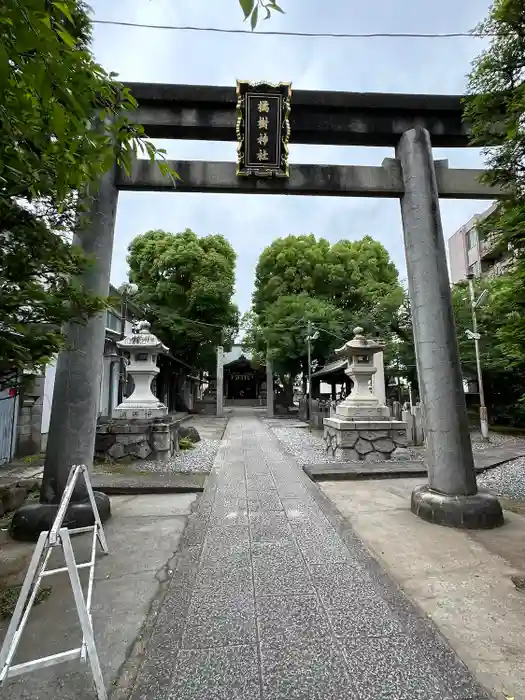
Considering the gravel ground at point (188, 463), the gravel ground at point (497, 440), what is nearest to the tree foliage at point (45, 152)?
the gravel ground at point (188, 463)

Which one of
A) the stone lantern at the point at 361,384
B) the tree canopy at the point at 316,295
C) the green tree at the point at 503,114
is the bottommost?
the stone lantern at the point at 361,384

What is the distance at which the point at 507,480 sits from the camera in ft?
23.0

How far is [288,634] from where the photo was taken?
2.38 metres

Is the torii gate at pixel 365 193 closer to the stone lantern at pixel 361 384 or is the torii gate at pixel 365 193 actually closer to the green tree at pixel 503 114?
the green tree at pixel 503 114

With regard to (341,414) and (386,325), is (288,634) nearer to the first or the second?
(341,414)

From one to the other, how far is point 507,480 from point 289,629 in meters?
6.44

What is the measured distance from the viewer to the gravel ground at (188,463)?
26.3 feet

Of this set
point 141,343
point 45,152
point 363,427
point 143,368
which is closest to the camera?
point 45,152

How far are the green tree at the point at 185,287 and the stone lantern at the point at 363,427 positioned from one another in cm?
1354

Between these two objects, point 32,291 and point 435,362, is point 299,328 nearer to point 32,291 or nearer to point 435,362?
point 435,362

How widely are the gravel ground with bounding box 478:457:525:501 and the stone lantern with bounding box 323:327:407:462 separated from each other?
2060mm

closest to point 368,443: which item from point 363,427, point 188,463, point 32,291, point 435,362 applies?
point 363,427

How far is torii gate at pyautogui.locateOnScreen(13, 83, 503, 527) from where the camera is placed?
4.37m

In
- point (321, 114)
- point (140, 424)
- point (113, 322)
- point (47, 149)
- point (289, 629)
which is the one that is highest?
point (321, 114)
